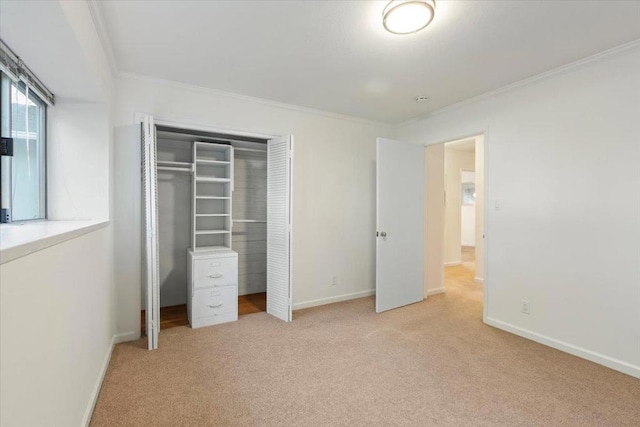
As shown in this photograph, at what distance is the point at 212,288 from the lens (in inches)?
128

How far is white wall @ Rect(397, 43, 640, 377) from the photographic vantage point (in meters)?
2.35

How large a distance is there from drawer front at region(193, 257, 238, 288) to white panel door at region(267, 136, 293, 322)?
0.46 metres

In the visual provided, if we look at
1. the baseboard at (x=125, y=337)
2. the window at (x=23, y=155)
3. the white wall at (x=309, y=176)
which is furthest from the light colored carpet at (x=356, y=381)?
the window at (x=23, y=155)

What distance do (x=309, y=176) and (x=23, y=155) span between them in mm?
2609

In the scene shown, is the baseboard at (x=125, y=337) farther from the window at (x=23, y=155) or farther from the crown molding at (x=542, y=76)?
the crown molding at (x=542, y=76)

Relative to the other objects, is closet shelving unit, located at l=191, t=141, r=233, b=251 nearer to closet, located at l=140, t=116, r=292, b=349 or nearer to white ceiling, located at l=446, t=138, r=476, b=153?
closet, located at l=140, t=116, r=292, b=349

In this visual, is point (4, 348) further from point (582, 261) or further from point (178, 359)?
point (582, 261)

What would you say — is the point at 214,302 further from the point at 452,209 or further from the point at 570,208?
the point at 452,209

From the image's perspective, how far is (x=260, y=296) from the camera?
4.37 m

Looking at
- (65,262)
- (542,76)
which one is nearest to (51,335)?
(65,262)

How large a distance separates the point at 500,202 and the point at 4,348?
3666mm

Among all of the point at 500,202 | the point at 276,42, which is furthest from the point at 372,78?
the point at 500,202

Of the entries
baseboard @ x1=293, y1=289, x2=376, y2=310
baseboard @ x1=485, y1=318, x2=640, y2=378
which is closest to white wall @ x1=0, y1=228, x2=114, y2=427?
baseboard @ x1=293, y1=289, x2=376, y2=310

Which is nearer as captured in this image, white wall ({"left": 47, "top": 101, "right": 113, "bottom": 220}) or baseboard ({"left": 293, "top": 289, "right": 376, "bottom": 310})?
white wall ({"left": 47, "top": 101, "right": 113, "bottom": 220})
